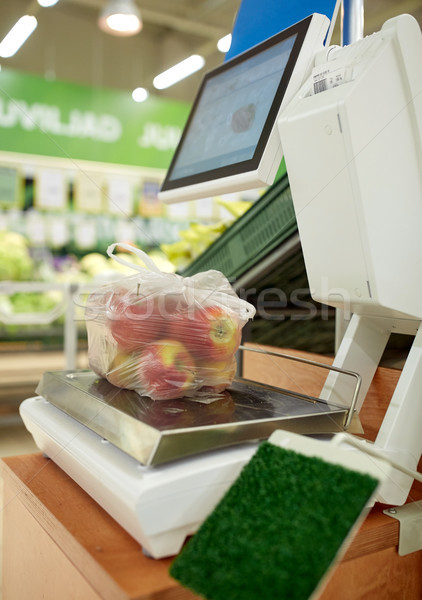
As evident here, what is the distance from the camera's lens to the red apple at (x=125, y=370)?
91 cm

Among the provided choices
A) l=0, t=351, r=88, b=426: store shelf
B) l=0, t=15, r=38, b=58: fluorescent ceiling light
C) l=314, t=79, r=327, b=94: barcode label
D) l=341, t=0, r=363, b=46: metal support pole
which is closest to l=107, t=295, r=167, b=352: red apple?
l=314, t=79, r=327, b=94: barcode label

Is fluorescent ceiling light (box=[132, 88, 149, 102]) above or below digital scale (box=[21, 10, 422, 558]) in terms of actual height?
above

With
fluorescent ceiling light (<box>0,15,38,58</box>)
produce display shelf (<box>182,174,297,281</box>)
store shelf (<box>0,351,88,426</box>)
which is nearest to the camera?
produce display shelf (<box>182,174,297,281</box>)

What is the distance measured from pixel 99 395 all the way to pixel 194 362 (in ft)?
0.54

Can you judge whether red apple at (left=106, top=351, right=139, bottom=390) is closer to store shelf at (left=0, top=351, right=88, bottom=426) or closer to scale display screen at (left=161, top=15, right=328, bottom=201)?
scale display screen at (left=161, top=15, right=328, bottom=201)

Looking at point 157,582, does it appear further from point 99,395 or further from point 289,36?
point 289,36

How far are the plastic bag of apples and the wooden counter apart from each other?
21 centimetres

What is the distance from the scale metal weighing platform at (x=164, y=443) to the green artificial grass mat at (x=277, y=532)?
2.4 inches

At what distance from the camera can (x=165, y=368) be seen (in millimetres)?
869

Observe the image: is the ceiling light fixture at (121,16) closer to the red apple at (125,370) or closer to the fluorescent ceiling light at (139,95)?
the fluorescent ceiling light at (139,95)

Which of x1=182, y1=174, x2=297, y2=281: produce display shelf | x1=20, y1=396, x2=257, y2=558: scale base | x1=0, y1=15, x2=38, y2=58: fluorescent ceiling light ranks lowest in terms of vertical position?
x1=20, y1=396, x2=257, y2=558: scale base

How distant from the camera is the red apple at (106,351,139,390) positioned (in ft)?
3.00

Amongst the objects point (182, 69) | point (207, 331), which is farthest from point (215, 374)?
point (182, 69)

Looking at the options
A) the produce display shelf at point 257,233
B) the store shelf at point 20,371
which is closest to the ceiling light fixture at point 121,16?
the store shelf at point 20,371
